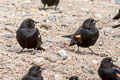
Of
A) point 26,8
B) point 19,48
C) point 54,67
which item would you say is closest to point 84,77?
point 54,67

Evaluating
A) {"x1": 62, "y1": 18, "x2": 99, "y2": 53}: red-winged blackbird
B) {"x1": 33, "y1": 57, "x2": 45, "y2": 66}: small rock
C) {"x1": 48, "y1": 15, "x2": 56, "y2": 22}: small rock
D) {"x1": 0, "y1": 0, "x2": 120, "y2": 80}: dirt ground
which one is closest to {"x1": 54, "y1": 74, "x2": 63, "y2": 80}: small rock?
{"x1": 0, "y1": 0, "x2": 120, "y2": 80}: dirt ground

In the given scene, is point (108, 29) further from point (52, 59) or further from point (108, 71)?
point (108, 71)

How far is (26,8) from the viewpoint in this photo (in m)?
14.3

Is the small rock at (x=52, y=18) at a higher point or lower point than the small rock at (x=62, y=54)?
lower

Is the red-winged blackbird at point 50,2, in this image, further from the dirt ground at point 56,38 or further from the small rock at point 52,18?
the small rock at point 52,18

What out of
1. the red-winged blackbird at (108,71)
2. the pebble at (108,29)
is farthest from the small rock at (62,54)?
the pebble at (108,29)

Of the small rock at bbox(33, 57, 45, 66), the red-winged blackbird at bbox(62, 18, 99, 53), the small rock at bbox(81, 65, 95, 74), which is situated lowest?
the small rock at bbox(81, 65, 95, 74)

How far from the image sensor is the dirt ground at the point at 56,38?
8125 mm

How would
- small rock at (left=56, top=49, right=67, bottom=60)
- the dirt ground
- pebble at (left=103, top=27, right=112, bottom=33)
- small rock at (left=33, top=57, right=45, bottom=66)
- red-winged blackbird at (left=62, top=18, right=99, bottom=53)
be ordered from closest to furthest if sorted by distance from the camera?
the dirt ground, small rock at (left=33, top=57, right=45, bottom=66), small rock at (left=56, top=49, right=67, bottom=60), red-winged blackbird at (left=62, top=18, right=99, bottom=53), pebble at (left=103, top=27, right=112, bottom=33)

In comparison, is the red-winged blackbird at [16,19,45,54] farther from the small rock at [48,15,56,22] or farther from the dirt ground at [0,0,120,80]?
the small rock at [48,15,56,22]

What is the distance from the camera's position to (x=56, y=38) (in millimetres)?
10828

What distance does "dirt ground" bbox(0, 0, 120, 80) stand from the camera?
26.7 ft

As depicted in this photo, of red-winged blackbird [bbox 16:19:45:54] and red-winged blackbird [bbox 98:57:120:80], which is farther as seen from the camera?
red-winged blackbird [bbox 16:19:45:54]

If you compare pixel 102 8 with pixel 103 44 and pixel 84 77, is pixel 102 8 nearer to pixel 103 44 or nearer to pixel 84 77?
pixel 103 44
